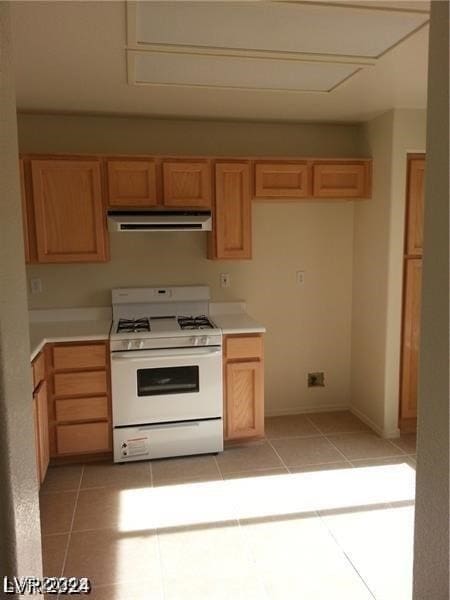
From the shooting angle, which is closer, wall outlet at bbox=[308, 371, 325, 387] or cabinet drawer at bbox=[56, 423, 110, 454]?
cabinet drawer at bbox=[56, 423, 110, 454]

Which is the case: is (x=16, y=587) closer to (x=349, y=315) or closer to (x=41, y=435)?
(x=41, y=435)

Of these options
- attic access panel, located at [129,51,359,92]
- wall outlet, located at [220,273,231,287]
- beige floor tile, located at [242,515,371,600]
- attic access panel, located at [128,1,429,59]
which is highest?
attic access panel, located at [129,51,359,92]

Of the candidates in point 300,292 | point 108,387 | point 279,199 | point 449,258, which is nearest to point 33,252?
point 108,387

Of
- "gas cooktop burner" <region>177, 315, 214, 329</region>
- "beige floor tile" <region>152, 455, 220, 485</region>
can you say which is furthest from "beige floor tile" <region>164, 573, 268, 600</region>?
"gas cooktop burner" <region>177, 315, 214, 329</region>

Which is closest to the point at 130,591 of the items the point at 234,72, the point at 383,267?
the point at 234,72

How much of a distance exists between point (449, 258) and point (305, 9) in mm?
1385

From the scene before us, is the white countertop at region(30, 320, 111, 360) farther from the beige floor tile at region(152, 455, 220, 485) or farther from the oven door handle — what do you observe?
the beige floor tile at region(152, 455, 220, 485)

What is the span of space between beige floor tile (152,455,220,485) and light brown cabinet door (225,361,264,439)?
0.88 ft

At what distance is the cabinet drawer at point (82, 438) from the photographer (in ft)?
10.5

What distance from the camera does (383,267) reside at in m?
3.58

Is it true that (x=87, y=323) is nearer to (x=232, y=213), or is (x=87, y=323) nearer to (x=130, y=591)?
(x=232, y=213)

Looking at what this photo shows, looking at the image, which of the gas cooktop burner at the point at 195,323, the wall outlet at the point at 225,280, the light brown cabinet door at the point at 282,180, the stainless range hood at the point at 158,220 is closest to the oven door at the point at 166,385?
the gas cooktop burner at the point at 195,323

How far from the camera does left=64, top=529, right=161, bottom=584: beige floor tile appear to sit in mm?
2174

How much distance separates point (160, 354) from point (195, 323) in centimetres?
42
